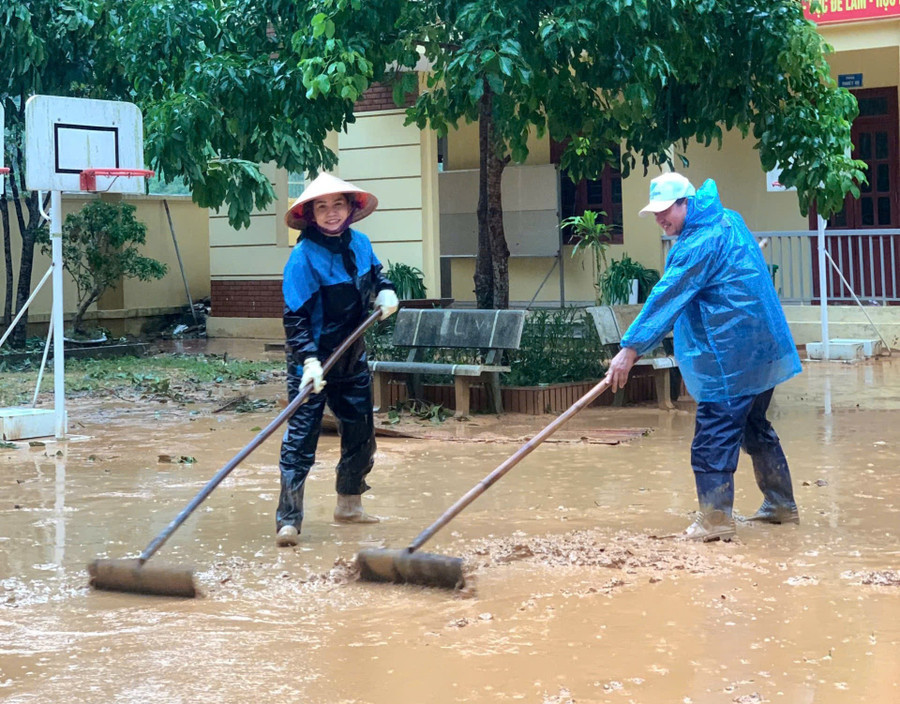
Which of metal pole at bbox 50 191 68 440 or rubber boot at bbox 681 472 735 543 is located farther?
metal pole at bbox 50 191 68 440

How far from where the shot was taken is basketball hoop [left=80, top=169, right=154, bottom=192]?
10188 millimetres

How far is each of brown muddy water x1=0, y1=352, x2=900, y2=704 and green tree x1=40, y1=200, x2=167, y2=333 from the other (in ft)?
31.1

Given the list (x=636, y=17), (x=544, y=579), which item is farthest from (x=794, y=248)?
(x=544, y=579)

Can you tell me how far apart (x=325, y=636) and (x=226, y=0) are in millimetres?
7934

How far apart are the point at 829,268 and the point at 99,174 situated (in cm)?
987

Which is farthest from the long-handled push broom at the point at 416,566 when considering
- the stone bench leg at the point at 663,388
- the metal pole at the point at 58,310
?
the stone bench leg at the point at 663,388

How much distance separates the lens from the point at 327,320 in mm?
6207

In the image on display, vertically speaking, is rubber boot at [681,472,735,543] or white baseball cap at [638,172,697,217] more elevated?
white baseball cap at [638,172,697,217]

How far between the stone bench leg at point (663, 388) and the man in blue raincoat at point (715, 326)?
4488 mm

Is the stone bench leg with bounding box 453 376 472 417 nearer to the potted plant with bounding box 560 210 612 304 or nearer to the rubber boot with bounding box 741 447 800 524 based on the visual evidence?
the rubber boot with bounding box 741 447 800 524

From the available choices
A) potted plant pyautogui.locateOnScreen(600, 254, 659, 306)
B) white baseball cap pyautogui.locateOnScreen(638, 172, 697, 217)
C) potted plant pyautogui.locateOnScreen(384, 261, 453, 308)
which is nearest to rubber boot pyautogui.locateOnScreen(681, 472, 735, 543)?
white baseball cap pyautogui.locateOnScreen(638, 172, 697, 217)

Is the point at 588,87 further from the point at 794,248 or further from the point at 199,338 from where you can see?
the point at 199,338

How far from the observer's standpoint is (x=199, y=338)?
795 inches

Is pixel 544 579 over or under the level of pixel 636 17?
under
